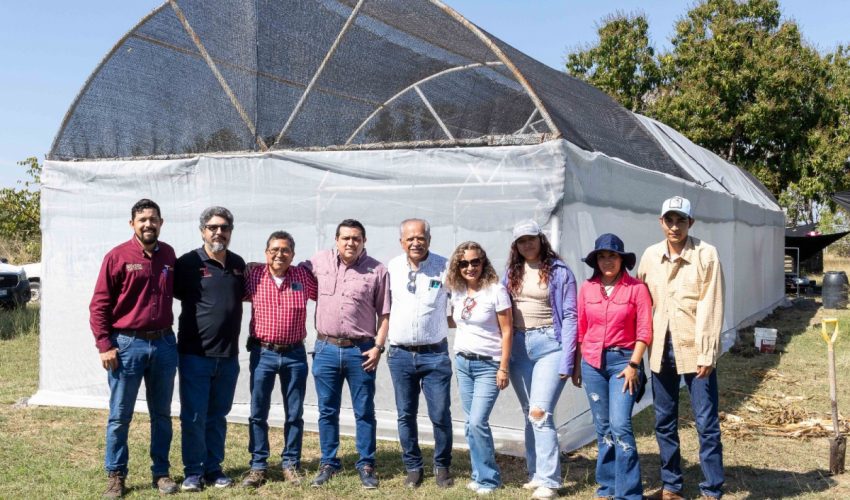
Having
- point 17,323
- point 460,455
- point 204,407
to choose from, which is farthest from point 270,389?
point 17,323

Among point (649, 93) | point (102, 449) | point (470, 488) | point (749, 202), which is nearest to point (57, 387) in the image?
point (102, 449)

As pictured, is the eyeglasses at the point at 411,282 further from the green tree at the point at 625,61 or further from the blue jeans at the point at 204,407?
the green tree at the point at 625,61

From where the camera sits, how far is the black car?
42.7 ft

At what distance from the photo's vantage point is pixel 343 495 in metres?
4.48

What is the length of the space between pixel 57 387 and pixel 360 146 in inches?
137

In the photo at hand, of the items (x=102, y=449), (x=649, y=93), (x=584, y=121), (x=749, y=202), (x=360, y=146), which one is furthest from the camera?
(x=649, y=93)

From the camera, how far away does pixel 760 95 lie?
20.8m

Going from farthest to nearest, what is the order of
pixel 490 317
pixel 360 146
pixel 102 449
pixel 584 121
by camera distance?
pixel 584 121, pixel 360 146, pixel 102 449, pixel 490 317

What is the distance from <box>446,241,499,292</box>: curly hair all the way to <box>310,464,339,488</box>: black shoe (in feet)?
4.24

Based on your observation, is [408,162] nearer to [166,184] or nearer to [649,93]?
[166,184]

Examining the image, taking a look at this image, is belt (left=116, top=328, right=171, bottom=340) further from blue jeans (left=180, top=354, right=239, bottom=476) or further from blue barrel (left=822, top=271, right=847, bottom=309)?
blue barrel (left=822, top=271, right=847, bottom=309)

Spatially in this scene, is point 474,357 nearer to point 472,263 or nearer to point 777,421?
point 472,263

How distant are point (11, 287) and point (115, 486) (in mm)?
10061

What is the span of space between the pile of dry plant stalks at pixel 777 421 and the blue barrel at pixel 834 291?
9.34 m
